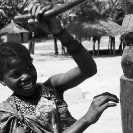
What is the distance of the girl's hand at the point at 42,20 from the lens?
1.34 m

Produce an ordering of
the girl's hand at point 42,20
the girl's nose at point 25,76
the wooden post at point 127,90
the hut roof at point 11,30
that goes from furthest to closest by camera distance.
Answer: the hut roof at point 11,30
the girl's nose at point 25,76
the girl's hand at point 42,20
the wooden post at point 127,90

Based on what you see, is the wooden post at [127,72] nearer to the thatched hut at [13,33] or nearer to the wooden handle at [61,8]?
the wooden handle at [61,8]

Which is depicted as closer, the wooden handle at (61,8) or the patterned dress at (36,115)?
the wooden handle at (61,8)

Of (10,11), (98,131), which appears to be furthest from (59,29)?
(10,11)

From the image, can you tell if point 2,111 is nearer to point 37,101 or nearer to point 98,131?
point 37,101

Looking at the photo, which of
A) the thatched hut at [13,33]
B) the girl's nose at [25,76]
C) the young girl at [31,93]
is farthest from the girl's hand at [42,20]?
the thatched hut at [13,33]

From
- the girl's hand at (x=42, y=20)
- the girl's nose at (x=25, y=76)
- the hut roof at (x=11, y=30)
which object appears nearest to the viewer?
the girl's hand at (x=42, y=20)

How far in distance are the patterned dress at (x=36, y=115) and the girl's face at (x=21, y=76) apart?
0.10m

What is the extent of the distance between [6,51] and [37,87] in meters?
0.30

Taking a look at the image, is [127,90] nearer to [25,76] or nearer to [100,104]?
[100,104]

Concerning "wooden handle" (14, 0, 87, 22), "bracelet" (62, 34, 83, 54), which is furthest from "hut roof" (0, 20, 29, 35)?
"wooden handle" (14, 0, 87, 22)

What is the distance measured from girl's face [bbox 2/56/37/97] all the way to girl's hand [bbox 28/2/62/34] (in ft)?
0.82

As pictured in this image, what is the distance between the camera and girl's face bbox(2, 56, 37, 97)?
157 cm

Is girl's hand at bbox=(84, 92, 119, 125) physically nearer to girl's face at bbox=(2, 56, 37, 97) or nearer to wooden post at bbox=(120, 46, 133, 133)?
wooden post at bbox=(120, 46, 133, 133)
